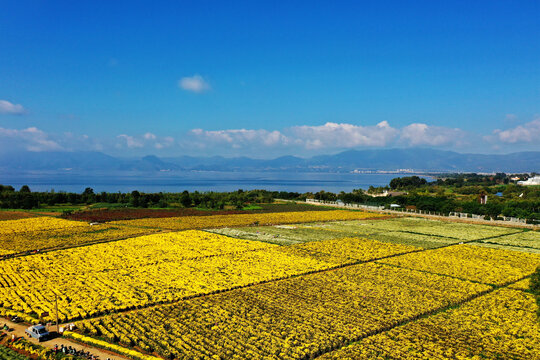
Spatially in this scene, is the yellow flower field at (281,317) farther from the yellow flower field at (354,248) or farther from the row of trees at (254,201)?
the row of trees at (254,201)

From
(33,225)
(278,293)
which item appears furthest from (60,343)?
(33,225)

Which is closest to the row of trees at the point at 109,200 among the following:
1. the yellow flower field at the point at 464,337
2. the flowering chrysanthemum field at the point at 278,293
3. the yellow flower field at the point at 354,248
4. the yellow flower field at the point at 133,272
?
the flowering chrysanthemum field at the point at 278,293

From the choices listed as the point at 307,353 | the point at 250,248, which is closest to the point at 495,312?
the point at 307,353

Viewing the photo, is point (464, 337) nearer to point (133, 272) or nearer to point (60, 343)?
point (60, 343)

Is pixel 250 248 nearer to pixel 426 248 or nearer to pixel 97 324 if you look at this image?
pixel 426 248

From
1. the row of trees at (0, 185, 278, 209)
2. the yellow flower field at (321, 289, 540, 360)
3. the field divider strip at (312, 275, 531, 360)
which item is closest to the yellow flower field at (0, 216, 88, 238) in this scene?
the row of trees at (0, 185, 278, 209)
